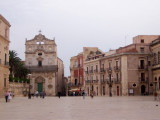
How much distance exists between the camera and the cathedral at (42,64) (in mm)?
71688

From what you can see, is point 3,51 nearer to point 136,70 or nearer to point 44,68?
point 136,70

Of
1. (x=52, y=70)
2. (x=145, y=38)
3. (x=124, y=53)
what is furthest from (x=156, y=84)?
(x=52, y=70)

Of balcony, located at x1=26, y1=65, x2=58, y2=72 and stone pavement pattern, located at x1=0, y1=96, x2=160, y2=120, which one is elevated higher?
balcony, located at x1=26, y1=65, x2=58, y2=72

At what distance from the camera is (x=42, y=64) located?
243 ft

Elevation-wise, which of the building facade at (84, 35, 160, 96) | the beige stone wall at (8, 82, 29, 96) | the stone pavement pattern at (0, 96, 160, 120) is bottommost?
the stone pavement pattern at (0, 96, 160, 120)

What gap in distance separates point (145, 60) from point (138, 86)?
530cm

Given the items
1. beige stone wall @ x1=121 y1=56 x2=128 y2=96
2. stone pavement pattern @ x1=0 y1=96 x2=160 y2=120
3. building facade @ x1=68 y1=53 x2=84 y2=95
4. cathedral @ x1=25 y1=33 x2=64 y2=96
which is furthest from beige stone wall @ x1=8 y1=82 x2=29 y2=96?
stone pavement pattern @ x1=0 y1=96 x2=160 y2=120

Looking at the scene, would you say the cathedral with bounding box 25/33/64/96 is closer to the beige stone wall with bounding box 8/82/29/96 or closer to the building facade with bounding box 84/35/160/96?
the beige stone wall with bounding box 8/82/29/96

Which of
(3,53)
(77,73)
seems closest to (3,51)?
(3,53)

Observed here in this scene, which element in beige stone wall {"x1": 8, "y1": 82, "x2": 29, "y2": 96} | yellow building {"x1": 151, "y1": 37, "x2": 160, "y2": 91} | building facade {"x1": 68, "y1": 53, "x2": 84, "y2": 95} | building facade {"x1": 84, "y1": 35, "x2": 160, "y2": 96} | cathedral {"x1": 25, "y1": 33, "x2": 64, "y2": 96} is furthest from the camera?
building facade {"x1": 68, "y1": 53, "x2": 84, "y2": 95}

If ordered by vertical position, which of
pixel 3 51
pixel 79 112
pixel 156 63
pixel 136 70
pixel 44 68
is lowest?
pixel 79 112

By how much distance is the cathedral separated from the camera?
2822 inches

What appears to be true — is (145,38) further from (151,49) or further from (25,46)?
(25,46)

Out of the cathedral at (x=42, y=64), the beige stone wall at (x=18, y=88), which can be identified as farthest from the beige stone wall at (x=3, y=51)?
the cathedral at (x=42, y=64)
